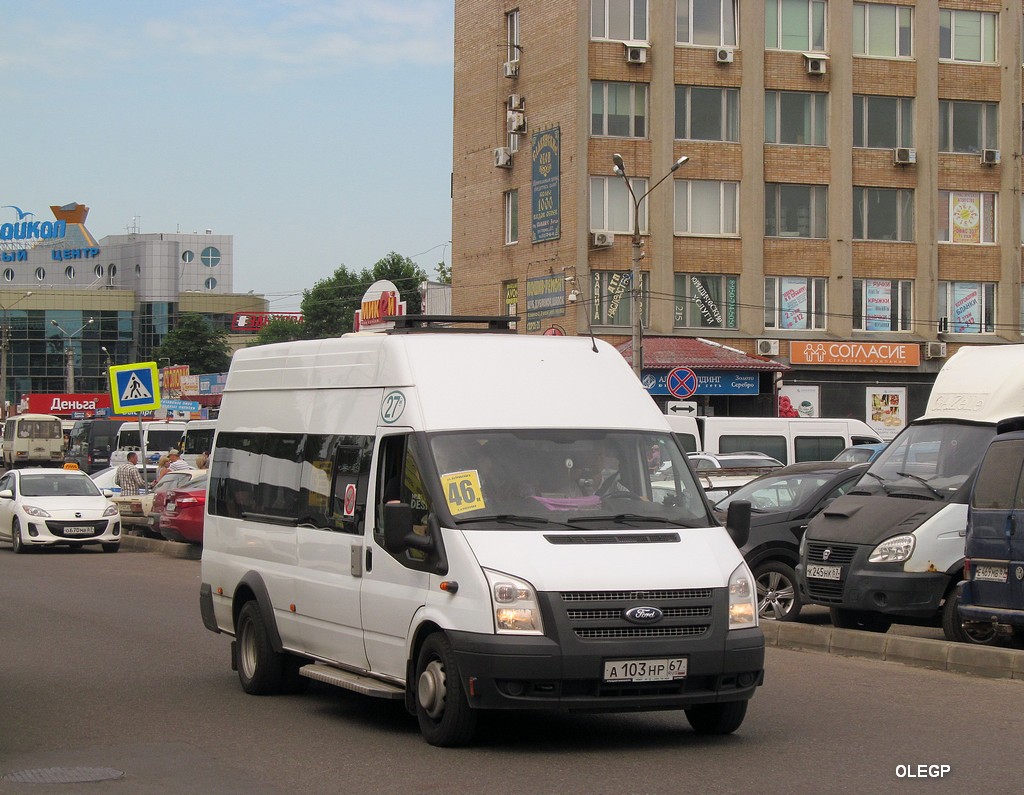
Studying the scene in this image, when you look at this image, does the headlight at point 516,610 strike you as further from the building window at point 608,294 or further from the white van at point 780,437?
the building window at point 608,294

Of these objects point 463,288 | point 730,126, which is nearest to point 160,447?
point 463,288

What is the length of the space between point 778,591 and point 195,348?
105331 mm

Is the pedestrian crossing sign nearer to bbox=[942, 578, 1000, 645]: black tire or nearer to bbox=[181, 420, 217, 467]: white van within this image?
bbox=[181, 420, 217, 467]: white van

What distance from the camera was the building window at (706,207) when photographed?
47594mm

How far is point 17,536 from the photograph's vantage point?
26.6 meters

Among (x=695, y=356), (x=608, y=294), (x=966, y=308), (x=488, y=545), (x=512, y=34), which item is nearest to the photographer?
(x=488, y=545)

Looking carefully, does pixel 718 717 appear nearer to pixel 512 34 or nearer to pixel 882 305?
A: pixel 882 305

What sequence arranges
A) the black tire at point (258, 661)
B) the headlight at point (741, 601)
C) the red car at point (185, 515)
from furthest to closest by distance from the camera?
the red car at point (185, 515), the black tire at point (258, 661), the headlight at point (741, 601)

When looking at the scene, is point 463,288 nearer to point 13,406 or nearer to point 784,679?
point 784,679

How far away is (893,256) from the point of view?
4906 cm

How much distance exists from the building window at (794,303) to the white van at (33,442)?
4417 centimetres

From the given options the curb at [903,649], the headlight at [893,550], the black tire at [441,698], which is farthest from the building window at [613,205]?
the black tire at [441,698]

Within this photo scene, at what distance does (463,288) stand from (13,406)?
80.9m

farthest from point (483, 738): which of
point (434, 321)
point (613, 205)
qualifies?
point (613, 205)
